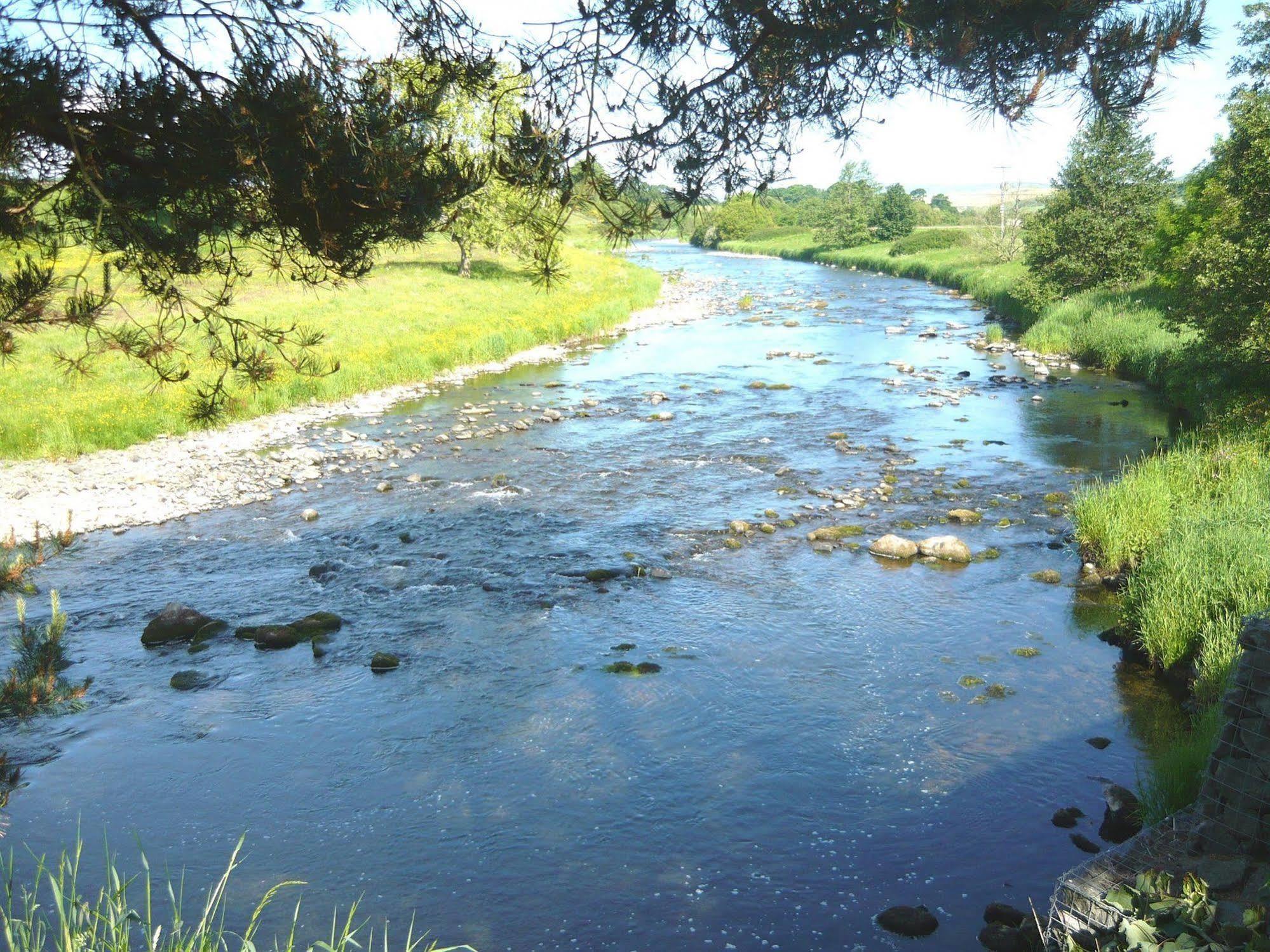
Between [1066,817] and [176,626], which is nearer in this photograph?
[1066,817]

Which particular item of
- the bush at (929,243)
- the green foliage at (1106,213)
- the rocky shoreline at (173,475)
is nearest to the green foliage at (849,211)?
the bush at (929,243)

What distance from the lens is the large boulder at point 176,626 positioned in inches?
432

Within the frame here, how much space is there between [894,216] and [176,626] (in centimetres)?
7783

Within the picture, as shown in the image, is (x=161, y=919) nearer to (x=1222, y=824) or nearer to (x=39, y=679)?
(x=39, y=679)

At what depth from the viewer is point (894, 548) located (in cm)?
1320

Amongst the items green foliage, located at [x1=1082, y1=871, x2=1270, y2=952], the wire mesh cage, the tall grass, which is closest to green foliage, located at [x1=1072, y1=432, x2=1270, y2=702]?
the wire mesh cage

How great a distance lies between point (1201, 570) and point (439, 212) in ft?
27.1

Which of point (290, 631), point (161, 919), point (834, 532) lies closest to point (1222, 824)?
point (161, 919)

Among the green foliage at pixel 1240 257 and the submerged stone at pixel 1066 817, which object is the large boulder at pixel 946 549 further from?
the green foliage at pixel 1240 257

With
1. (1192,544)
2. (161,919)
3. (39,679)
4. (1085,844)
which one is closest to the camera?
(161,919)

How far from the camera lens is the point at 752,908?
672 centimetres

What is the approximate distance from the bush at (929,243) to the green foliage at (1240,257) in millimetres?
51907

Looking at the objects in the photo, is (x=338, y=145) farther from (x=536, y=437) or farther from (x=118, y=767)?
(x=536, y=437)

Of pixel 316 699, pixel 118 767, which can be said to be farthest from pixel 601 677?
pixel 118 767
